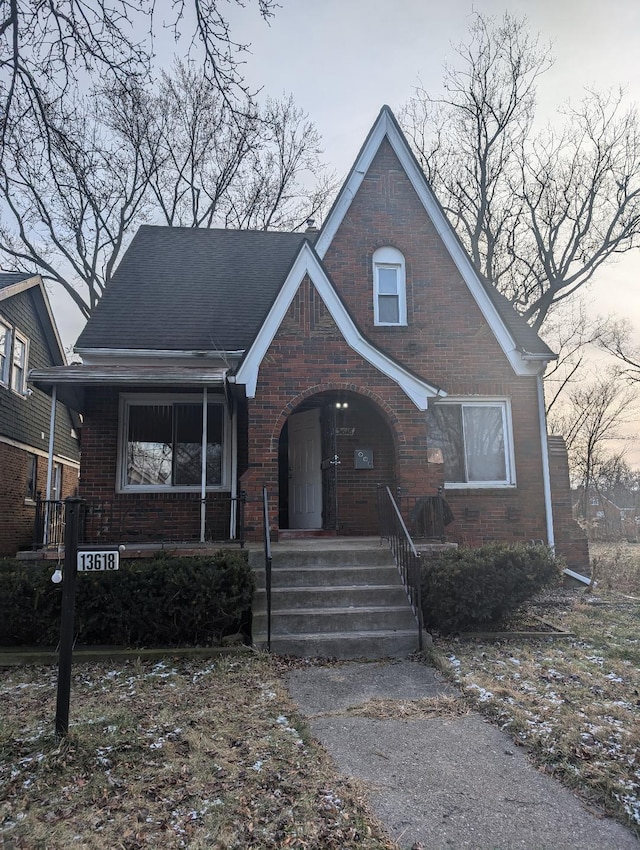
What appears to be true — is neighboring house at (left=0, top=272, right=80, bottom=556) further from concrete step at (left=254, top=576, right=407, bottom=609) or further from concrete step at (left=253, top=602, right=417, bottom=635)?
concrete step at (left=253, top=602, right=417, bottom=635)

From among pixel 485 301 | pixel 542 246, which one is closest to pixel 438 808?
pixel 485 301

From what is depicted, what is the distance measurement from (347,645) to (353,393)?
13.7 feet

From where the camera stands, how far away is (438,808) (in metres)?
3.30

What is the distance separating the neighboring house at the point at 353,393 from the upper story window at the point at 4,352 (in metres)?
4.90

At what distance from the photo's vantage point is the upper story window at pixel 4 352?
15156 mm

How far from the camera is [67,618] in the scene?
4.20 m

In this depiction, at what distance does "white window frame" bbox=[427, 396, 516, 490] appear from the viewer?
10.8m

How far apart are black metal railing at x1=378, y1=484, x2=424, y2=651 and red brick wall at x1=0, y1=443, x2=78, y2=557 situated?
10352 millimetres

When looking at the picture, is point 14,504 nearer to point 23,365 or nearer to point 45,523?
point 23,365

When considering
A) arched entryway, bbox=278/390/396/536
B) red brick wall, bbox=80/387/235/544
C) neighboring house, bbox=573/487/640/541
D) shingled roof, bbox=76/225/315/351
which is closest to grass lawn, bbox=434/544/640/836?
A: arched entryway, bbox=278/390/396/536

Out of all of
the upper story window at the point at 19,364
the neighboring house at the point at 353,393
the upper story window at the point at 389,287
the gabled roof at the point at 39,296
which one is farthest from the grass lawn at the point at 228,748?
the gabled roof at the point at 39,296

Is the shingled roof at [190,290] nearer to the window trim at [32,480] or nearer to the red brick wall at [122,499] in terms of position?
the red brick wall at [122,499]

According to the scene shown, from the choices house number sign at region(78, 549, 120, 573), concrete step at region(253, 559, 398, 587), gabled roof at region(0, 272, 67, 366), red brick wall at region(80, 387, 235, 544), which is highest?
gabled roof at region(0, 272, 67, 366)

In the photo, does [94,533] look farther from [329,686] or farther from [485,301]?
[485,301]
